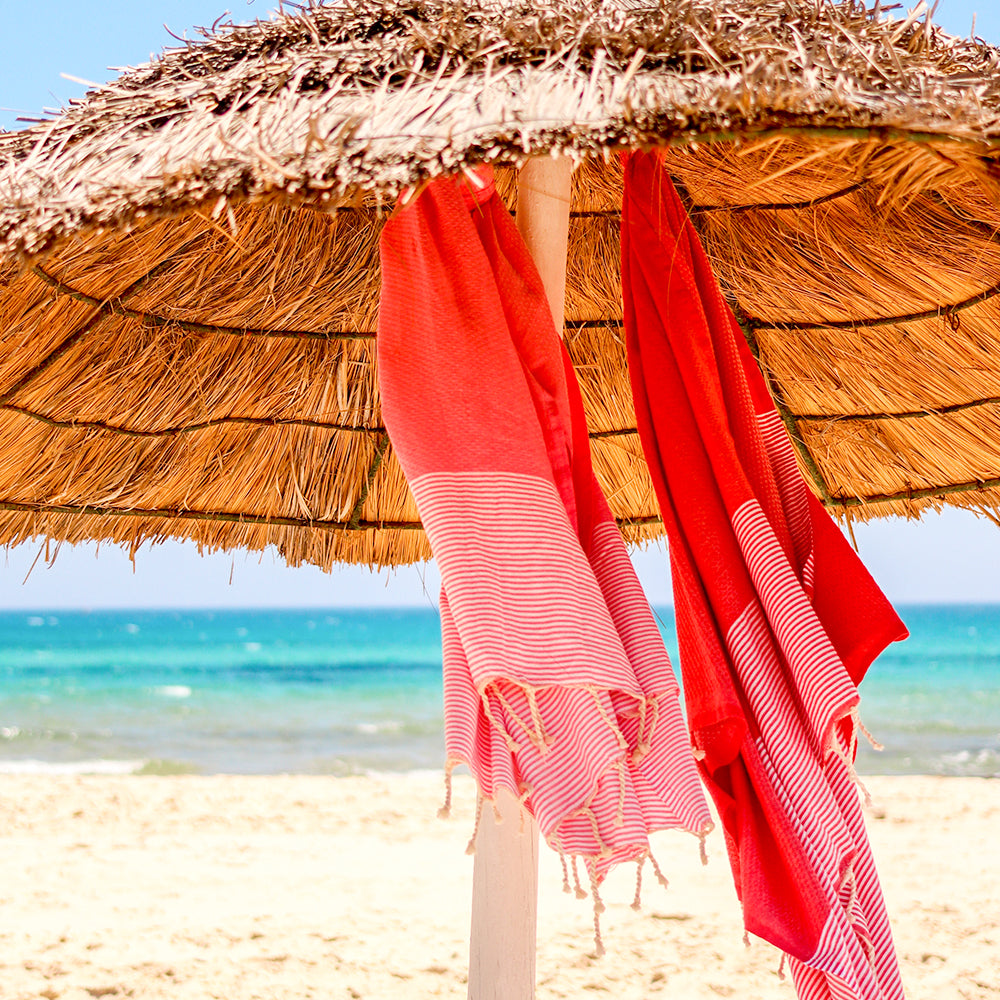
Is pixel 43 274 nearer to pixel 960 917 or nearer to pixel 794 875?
pixel 794 875

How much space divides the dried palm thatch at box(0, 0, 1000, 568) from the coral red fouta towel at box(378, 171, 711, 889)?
0.76 ft

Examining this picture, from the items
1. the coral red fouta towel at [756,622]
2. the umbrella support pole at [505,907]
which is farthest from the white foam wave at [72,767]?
the coral red fouta towel at [756,622]

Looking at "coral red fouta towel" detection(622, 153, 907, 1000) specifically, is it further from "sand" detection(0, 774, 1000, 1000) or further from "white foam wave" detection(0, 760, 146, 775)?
"white foam wave" detection(0, 760, 146, 775)

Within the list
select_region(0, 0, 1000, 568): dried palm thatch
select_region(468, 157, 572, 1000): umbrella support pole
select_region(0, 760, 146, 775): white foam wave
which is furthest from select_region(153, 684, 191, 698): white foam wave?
select_region(468, 157, 572, 1000): umbrella support pole

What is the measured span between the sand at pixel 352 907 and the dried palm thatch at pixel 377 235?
1765 mm

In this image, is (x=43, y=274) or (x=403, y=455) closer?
(x=403, y=455)

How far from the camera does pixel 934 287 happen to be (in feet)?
5.67

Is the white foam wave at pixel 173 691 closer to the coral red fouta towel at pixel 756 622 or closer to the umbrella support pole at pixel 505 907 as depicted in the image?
the umbrella support pole at pixel 505 907

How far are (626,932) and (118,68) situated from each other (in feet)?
11.6

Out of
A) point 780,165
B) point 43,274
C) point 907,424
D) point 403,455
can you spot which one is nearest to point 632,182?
point 780,165

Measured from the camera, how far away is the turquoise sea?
10.2m

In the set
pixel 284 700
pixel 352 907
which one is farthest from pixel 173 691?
pixel 352 907

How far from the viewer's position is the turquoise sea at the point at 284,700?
403 inches

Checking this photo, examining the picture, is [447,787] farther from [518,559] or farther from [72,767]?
[72,767]
